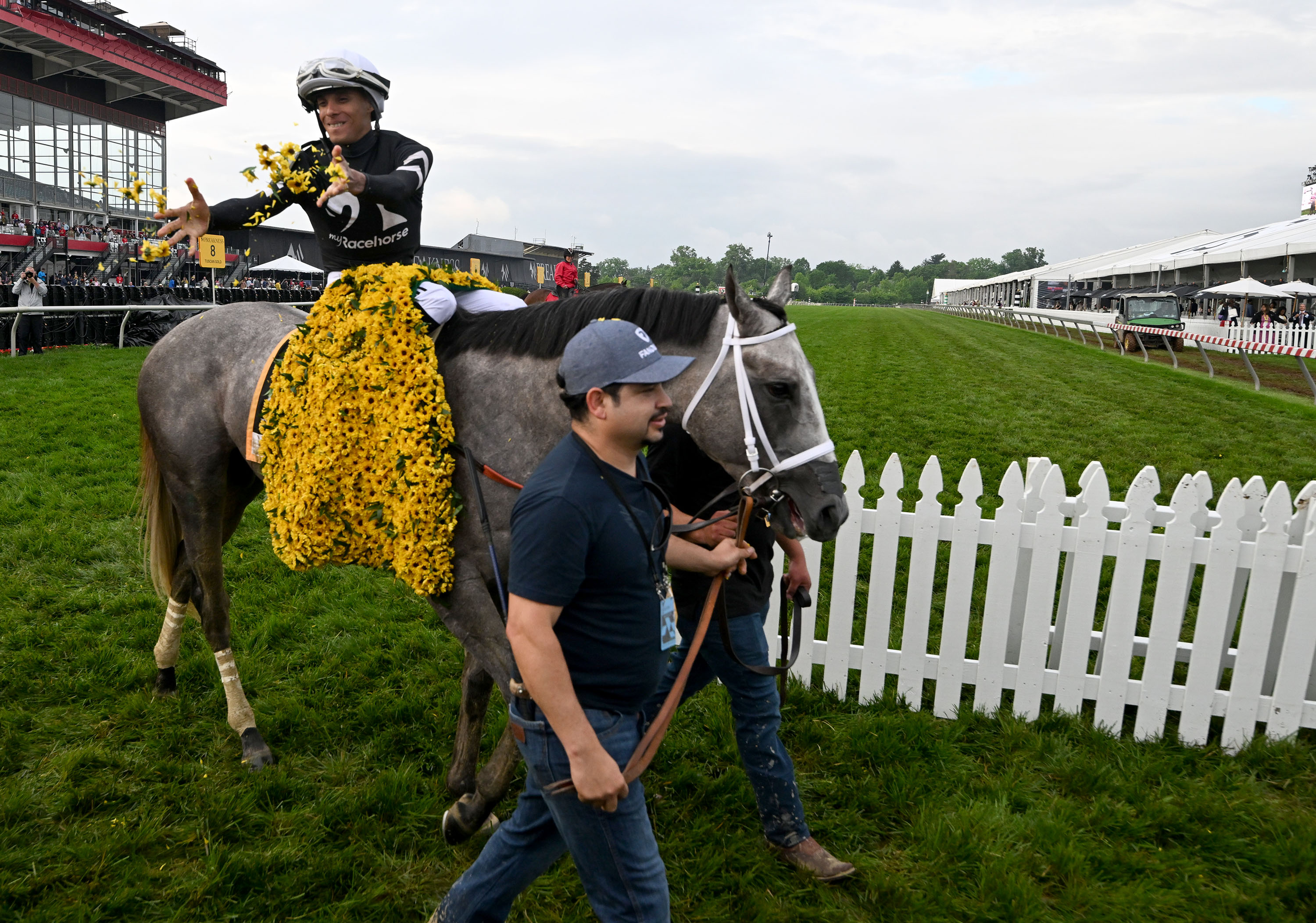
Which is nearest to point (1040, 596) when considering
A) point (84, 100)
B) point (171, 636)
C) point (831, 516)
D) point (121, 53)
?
point (831, 516)

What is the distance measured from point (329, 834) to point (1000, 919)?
8.45 ft

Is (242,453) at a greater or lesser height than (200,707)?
greater

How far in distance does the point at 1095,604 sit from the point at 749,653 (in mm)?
2087

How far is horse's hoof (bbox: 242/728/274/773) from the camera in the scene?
12.9 ft

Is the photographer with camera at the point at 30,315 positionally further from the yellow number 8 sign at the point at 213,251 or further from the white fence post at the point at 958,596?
the white fence post at the point at 958,596

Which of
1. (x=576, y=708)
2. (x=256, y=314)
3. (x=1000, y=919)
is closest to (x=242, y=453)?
(x=256, y=314)

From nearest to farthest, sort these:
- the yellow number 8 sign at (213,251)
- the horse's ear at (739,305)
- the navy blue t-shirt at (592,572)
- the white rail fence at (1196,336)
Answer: the navy blue t-shirt at (592,572) < the horse's ear at (739,305) < the yellow number 8 sign at (213,251) < the white rail fence at (1196,336)

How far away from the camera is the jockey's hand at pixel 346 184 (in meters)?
2.87

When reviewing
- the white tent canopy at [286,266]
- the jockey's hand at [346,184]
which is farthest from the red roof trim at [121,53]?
the jockey's hand at [346,184]

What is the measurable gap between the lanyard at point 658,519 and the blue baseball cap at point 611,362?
0.16 metres

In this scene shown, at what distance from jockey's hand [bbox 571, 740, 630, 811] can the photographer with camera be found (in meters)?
16.9

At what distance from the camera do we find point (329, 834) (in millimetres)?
3514

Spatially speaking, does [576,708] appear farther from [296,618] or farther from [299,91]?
[296,618]

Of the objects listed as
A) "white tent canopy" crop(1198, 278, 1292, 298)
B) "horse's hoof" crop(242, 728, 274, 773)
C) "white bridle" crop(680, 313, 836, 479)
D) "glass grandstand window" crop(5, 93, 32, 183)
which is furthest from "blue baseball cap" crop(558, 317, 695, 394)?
"glass grandstand window" crop(5, 93, 32, 183)
